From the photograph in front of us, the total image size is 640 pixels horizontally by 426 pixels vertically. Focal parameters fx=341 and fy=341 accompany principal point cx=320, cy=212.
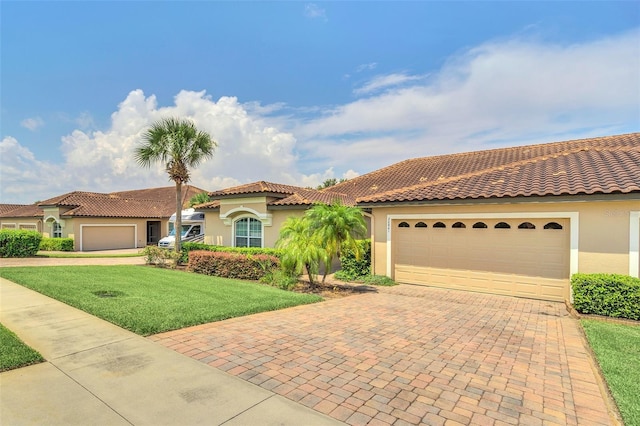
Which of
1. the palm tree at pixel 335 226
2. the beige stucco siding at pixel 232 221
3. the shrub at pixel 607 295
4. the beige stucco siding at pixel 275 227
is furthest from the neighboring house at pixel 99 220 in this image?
the shrub at pixel 607 295

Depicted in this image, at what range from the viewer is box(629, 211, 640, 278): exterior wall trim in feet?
30.1

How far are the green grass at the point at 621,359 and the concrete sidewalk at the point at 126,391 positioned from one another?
3.62 meters

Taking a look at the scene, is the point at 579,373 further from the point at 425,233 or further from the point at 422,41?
the point at 422,41

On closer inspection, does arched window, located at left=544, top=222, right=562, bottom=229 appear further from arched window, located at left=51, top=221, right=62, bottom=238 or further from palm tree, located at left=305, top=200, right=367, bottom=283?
arched window, located at left=51, top=221, right=62, bottom=238

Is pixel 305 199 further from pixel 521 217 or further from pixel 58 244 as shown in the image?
pixel 58 244

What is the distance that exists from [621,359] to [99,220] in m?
34.7

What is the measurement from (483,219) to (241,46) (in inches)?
497

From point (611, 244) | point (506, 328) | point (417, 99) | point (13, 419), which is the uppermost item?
point (417, 99)

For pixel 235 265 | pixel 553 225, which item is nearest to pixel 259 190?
pixel 235 265

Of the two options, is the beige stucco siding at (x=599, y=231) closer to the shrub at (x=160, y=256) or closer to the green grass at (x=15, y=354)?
the green grass at (x=15, y=354)

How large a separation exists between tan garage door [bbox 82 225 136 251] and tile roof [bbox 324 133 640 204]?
944 inches

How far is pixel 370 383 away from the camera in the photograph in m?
4.66

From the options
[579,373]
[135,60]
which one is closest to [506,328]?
[579,373]

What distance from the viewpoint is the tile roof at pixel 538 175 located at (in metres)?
10.2
